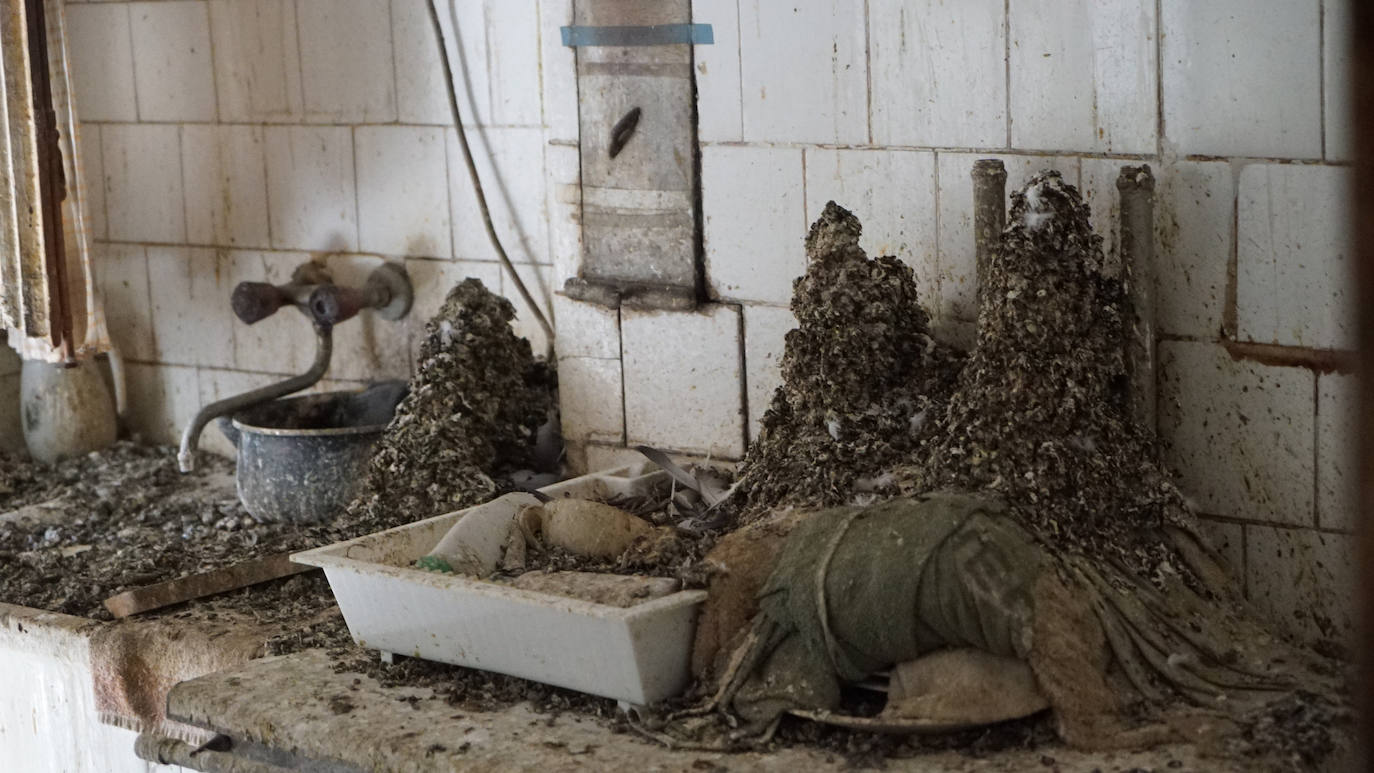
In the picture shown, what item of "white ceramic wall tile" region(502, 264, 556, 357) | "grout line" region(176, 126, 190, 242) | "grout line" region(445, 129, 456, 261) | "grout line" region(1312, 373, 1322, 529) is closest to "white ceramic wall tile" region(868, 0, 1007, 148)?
"grout line" region(1312, 373, 1322, 529)

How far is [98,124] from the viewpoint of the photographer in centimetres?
577

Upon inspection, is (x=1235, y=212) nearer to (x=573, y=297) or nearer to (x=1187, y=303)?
(x=1187, y=303)

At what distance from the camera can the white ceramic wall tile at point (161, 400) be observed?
5738 millimetres

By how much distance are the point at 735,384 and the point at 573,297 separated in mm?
543

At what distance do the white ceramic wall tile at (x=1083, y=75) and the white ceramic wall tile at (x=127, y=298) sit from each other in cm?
338

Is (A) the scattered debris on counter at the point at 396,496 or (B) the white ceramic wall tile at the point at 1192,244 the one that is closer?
(B) the white ceramic wall tile at the point at 1192,244

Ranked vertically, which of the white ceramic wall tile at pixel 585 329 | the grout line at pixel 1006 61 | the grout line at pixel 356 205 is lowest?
the white ceramic wall tile at pixel 585 329

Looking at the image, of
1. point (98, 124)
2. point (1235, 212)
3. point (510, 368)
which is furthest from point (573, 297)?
point (98, 124)

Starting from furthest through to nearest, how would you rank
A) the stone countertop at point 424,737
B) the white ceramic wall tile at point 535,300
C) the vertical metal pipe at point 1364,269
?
the white ceramic wall tile at point 535,300, the stone countertop at point 424,737, the vertical metal pipe at point 1364,269

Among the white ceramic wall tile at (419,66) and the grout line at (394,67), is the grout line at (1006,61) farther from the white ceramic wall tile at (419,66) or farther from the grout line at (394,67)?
the grout line at (394,67)

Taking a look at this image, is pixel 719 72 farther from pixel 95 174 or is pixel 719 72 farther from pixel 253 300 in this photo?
pixel 95 174

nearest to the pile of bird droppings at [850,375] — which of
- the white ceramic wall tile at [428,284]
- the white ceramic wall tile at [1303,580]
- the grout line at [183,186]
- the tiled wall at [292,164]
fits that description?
the white ceramic wall tile at [1303,580]

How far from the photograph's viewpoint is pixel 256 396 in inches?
187

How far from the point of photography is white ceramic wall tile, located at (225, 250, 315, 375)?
17.5ft
